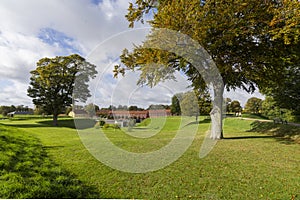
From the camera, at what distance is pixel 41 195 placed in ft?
14.1

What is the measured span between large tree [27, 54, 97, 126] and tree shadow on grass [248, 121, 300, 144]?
2404 centimetres

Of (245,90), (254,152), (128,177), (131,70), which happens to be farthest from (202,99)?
(128,177)

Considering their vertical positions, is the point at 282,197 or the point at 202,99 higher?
the point at 202,99

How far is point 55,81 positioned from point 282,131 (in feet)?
97.0

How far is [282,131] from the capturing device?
16406 mm

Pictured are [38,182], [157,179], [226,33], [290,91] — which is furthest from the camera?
[290,91]

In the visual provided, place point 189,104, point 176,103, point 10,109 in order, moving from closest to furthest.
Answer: point 176,103 → point 189,104 → point 10,109

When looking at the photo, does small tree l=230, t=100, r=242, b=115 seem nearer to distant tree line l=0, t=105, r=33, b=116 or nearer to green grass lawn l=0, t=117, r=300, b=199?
green grass lawn l=0, t=117, r=300, b=199

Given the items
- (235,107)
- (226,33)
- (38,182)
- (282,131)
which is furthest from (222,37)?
(235,107)

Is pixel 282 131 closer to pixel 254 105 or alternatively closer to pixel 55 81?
pixel 55 81

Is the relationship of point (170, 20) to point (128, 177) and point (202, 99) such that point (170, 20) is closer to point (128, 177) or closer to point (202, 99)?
point (128, 177)

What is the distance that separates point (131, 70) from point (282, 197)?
1069cm

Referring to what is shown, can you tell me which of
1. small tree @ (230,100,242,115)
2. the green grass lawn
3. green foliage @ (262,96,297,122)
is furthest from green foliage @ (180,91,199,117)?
small tree @ (230,100,242,115)

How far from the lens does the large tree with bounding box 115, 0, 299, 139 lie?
9.33m
